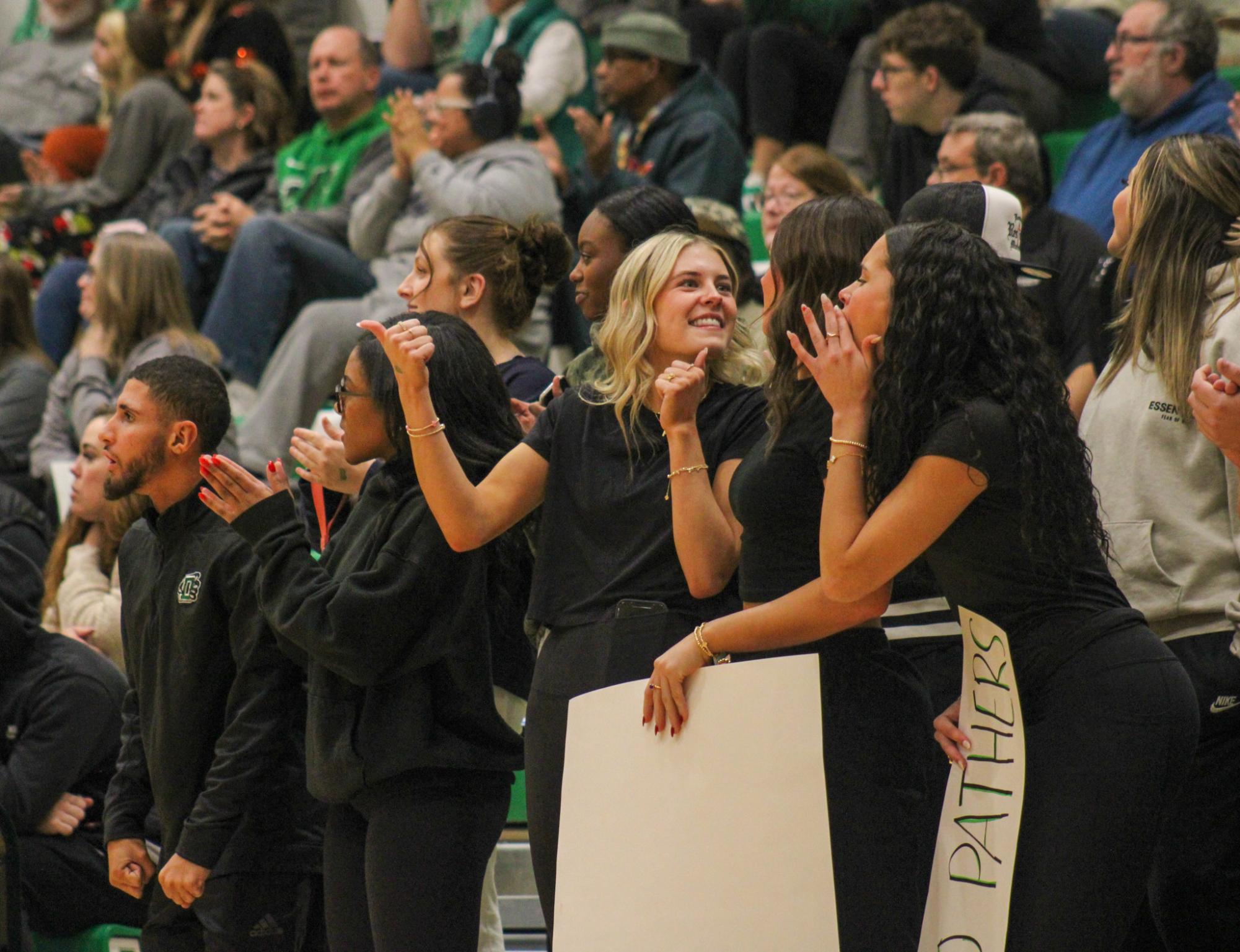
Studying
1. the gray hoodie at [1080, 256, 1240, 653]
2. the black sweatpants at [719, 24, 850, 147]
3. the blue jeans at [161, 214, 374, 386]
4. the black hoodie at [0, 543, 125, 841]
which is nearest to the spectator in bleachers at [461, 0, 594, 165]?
the black sweatpants at [719, 24, 850, 147]

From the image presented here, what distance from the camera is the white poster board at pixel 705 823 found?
2.35 metres

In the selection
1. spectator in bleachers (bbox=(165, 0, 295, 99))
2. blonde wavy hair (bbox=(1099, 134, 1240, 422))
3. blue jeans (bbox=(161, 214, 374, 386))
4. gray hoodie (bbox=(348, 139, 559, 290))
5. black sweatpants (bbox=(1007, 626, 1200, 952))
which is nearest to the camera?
black sweatpants (bbox=(1007, 626, 1200, 952))

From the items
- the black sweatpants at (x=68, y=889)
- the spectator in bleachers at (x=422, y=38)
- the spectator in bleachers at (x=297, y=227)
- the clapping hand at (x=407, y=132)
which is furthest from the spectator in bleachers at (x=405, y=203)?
the spectator in bleachers at (x=422, y=38)

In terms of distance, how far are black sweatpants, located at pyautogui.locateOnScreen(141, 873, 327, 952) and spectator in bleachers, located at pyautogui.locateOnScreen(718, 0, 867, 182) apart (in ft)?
13.9

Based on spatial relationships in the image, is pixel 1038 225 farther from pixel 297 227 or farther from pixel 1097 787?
pixel 297 227

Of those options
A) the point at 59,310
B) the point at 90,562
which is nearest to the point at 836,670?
the point at 90,562

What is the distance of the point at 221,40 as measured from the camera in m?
8.17

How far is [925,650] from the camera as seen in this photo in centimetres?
283

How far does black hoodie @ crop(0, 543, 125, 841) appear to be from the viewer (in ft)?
13.0

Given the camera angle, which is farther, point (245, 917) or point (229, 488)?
point (245, 917)

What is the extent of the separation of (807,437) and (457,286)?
4.30 ft

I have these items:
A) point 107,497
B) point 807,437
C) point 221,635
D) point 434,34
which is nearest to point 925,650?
point 807,437

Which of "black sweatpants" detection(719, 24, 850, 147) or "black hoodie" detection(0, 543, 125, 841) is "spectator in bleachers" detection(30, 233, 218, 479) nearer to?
"black hoodie" detection(0, 543, 125, 841)

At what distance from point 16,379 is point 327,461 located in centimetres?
305
